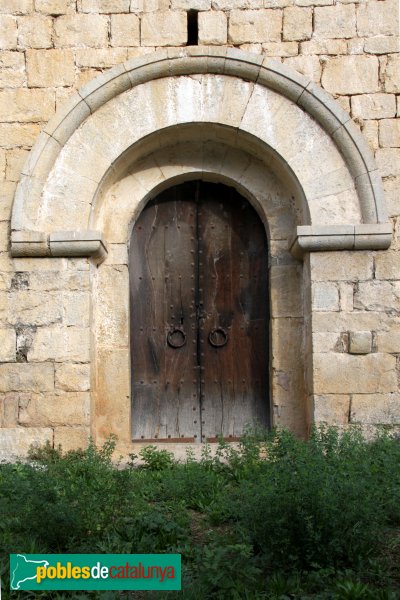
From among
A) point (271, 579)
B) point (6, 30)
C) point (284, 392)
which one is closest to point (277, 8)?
point (6, 30)

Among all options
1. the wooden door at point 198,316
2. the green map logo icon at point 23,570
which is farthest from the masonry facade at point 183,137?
the green map logo icon at point 23,570

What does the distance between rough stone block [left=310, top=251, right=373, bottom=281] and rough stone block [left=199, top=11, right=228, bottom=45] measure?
6.65 ft

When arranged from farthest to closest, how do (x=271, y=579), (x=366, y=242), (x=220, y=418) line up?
(x=220, y=418), (x=366, y=242), (x=271, y=579)

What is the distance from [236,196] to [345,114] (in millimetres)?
1244

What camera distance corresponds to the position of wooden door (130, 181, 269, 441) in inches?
248

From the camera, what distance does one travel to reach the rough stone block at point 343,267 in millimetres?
5762

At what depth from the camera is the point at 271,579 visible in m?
3.56

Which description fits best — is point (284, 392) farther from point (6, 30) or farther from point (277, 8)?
point (6, 30)

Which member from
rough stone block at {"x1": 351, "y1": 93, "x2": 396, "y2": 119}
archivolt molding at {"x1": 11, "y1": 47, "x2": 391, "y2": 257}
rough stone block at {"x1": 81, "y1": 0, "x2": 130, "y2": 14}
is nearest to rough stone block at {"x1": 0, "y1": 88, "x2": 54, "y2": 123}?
archivolt molding at {"x1": 11, "y1": 47, "x2": 391, "y2": 257}

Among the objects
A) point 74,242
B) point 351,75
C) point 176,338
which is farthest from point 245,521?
point 351,75

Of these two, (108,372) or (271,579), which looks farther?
(108,372)

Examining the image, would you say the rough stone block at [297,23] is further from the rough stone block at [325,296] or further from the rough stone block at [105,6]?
the rough stone block at [325,296]

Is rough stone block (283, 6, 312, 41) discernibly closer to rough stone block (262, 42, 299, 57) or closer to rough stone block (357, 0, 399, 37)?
rough stone block (262, 42, 299, 57)

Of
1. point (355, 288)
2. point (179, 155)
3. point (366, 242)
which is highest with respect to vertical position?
point (179, 155)
